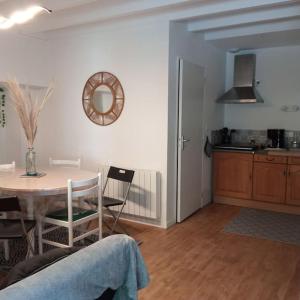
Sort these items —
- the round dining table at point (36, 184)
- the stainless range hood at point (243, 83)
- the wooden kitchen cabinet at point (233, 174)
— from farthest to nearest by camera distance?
the stainless range hood at point (243, 83) < the wooden kitchen cabinet at point (233, 174) < the round dining table at point (36, 184)

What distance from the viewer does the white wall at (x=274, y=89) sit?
16.2 ft

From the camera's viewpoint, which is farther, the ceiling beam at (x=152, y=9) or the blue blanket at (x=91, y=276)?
the ceiling beam at (x=152, y=9)

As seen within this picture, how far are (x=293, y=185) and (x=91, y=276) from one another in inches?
149

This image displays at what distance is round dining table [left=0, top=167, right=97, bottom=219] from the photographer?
106 inches

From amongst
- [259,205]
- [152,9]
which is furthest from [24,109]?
[259,205]

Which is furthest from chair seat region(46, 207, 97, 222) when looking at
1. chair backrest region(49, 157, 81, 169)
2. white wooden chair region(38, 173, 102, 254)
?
chair backrest region(49, 157, 81, 169)

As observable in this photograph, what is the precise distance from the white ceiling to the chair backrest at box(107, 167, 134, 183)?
1693 mm

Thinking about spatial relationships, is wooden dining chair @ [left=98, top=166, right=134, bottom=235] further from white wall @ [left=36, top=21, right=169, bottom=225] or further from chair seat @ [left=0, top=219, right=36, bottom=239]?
chair seat @ [left=0, top=219, right=36, bottom=239]

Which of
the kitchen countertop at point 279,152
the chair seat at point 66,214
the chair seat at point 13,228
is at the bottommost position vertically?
the chair seat at point 13,228

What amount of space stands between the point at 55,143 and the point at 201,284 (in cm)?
301

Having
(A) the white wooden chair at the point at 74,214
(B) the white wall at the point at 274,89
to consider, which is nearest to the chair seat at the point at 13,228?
(A) the white wooden chair at the point at 74,214

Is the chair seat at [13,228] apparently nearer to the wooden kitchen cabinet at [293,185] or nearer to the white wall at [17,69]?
the white wall at [17,69]

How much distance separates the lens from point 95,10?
144 inches

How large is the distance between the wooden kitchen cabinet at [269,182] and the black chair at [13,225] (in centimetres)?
317
